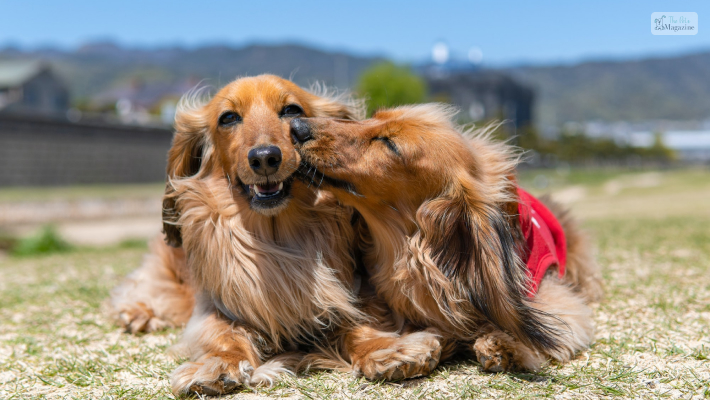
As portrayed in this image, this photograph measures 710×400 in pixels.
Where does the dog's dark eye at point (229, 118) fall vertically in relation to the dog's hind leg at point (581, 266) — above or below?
above

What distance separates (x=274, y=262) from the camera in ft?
9.83

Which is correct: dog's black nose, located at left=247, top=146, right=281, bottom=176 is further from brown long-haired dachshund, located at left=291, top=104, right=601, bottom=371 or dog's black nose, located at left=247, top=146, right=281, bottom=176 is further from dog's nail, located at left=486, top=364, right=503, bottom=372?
dog's nail, located at left=486, top=364, right=503, bottom=372

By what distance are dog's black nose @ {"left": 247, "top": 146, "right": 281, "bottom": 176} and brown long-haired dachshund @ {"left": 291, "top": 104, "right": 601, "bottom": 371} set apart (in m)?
0.15

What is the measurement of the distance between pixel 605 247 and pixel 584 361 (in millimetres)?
4162

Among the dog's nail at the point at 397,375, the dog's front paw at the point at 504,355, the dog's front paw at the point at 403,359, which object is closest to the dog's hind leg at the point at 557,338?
the dog's front paw at the point at 504,355

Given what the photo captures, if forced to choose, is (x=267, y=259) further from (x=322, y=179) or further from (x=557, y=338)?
(x=557, y=338)

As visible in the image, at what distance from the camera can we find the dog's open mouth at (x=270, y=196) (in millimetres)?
2805

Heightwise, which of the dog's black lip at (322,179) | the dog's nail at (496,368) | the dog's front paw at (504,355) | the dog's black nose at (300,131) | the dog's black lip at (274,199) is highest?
the dog's black nose at (300,131)

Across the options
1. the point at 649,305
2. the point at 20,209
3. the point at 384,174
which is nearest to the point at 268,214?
the point at 384,174

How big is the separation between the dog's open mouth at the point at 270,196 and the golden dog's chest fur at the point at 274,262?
16cm

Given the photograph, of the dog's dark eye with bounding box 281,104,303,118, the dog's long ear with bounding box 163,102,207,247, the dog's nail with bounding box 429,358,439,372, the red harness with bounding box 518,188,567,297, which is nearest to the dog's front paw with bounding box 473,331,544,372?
the dog's nail with bounding box 429,358,439,372

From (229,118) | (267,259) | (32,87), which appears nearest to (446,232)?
(267,259)

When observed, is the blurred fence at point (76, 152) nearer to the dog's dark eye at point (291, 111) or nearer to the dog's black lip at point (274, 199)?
the dog's dark eye at point (291, 111)

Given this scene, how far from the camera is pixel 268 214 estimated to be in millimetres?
2828
